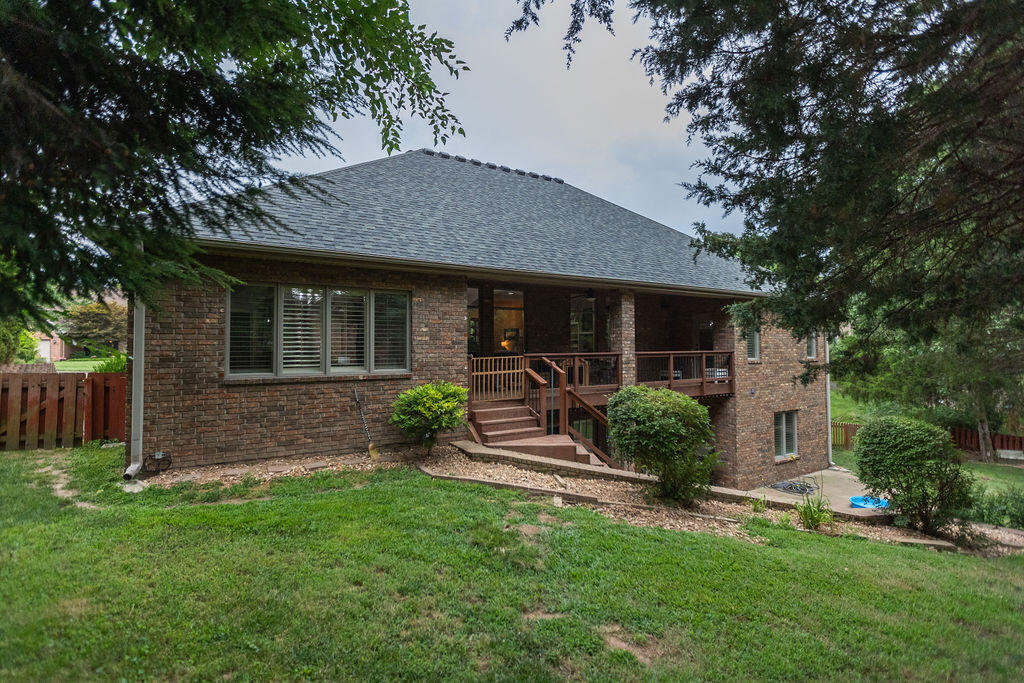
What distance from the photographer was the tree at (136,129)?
2.16m

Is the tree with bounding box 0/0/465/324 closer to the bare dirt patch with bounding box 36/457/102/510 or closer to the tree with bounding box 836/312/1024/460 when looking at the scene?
the bare dirt patch with bounding box 36/457/102/510

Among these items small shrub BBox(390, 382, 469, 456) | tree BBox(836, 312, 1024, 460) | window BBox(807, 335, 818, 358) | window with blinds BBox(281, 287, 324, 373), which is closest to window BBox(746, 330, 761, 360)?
tree BBox(836, 312, 1024, 460)

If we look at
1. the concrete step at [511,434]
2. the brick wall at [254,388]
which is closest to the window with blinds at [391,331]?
the brick wall at [254,388]

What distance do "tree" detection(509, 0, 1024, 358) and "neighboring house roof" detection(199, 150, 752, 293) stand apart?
5.25 meters

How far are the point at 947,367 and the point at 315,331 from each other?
41.7 ft

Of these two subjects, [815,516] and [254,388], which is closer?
[815,516]

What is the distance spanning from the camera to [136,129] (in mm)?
2510

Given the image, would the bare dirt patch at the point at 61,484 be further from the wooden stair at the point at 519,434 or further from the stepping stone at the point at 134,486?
the wooden stair at the point at 519,434

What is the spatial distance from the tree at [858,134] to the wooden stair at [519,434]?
4954 millimetres

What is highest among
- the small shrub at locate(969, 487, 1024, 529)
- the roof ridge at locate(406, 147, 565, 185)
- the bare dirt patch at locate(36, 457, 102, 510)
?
the roof ridge at locate(406, 147, 565, 185)

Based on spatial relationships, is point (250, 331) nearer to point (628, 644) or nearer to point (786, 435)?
point (628, 644)

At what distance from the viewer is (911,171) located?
13.3 ft

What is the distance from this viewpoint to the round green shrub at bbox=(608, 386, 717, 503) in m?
6.65

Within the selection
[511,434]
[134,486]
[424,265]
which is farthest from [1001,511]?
[134,486]
